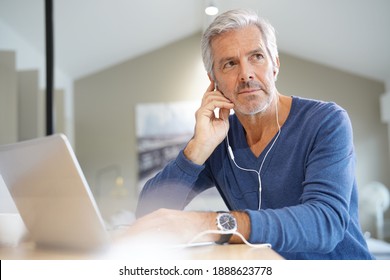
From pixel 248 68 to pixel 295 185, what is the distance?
0.26 meters

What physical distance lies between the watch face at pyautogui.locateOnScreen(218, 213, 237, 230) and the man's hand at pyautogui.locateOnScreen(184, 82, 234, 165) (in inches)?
9.9

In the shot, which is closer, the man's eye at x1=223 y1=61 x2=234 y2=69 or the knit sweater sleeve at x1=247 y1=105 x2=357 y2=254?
the knit sweater sleeve at x1=247 y1=105 x2=357 y2=254

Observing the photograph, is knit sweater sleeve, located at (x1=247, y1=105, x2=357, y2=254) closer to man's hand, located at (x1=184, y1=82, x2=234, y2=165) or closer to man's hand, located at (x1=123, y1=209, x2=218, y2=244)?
man's hand, located at (x1=123, y1=209, x2=218, y2=244)

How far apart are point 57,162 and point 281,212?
12.4 inches

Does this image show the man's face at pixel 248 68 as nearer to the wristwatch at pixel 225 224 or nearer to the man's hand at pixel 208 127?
the man's hand at pixel 208 127

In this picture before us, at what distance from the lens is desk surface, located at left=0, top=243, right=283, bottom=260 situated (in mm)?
550

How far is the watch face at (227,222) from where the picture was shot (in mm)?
571

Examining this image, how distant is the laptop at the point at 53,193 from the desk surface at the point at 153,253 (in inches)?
0.6

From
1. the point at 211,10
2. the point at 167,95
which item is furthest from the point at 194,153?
the point at 167,95

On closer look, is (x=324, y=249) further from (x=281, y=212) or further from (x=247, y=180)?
(x=247, y=180)

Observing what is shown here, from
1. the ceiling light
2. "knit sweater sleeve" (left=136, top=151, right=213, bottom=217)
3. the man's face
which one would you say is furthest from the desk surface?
the ceiling light

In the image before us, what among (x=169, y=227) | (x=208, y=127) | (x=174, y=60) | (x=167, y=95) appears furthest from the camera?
(x=167, y=95)

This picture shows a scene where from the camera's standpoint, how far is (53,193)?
1.86ft

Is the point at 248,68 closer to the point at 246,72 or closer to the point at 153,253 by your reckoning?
the point at 246,72
